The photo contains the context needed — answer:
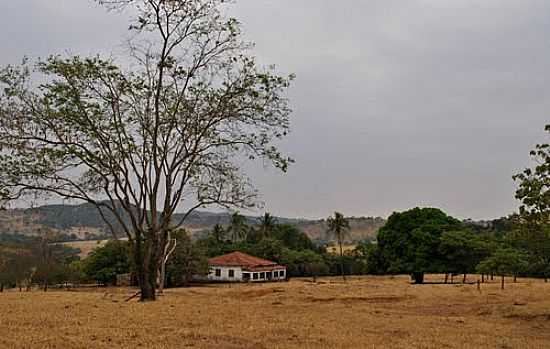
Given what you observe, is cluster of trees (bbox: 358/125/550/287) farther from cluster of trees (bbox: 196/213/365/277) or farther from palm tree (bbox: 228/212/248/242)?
palm tree (bbox: 228/212/248/242)

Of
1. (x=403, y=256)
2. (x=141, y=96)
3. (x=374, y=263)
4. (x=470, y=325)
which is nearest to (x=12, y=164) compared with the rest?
(x=141, y=96)

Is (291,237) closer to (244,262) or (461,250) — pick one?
(244,262)

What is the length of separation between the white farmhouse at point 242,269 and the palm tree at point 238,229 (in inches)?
792

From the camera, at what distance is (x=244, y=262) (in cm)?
6950

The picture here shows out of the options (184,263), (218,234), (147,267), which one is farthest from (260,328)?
(218,234)

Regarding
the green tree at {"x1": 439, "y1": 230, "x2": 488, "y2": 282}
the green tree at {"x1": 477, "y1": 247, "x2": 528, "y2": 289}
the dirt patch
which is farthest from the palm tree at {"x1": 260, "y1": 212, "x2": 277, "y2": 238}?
the dirt patch

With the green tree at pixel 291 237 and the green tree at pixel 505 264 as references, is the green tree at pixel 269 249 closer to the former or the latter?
the green tree at pixel 291 237

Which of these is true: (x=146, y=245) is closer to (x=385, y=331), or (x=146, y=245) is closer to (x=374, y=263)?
(x=385, y=331)

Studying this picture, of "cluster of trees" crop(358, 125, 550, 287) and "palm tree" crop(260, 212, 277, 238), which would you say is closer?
"cluster of trees" crop(358, 125, 550, 287)

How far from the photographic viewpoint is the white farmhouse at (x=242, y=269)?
6869 centimetres

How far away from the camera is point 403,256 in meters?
54.5

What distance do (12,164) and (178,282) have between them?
Result: 42.3 meters

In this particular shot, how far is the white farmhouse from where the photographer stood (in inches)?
2704

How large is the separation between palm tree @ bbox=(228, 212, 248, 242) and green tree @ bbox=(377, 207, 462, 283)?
126 ft
